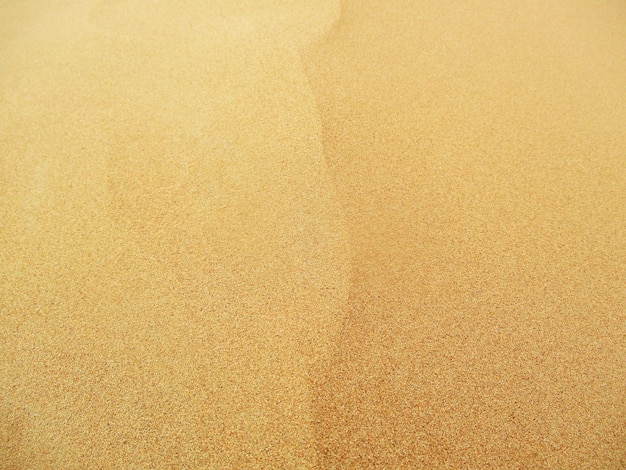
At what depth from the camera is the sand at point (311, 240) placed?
0.94m

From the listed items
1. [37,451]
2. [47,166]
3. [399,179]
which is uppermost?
[47,166]

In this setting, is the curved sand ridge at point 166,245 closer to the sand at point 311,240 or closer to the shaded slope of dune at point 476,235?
the sand at point 311,240

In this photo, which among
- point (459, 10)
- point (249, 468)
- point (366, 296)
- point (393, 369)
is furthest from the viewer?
point (459, 10)

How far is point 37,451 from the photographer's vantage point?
924mm

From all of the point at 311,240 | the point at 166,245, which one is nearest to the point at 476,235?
the point at 311,240

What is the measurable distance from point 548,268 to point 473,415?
0.49 metres

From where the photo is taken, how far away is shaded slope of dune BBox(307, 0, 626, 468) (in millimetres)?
935

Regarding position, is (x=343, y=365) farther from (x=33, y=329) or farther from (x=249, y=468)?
(x=33, y=329)

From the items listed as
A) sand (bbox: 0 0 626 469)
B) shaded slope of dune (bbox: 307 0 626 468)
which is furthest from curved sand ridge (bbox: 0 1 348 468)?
shaded slope of dune (bbox: 307 0 626 468)

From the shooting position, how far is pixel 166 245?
121cm

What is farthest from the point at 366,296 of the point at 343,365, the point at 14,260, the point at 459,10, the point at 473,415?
the point at 459,10

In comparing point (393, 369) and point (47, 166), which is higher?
point (47, 166)

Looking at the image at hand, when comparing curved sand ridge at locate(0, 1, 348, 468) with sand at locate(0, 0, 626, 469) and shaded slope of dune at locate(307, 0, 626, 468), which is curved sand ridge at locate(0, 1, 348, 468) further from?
shaded slope of dune at locate(307, 0, 626, 468)

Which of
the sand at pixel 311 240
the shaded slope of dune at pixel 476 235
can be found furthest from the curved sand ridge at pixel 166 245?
the shaded slope of dune at pixel 476 235
